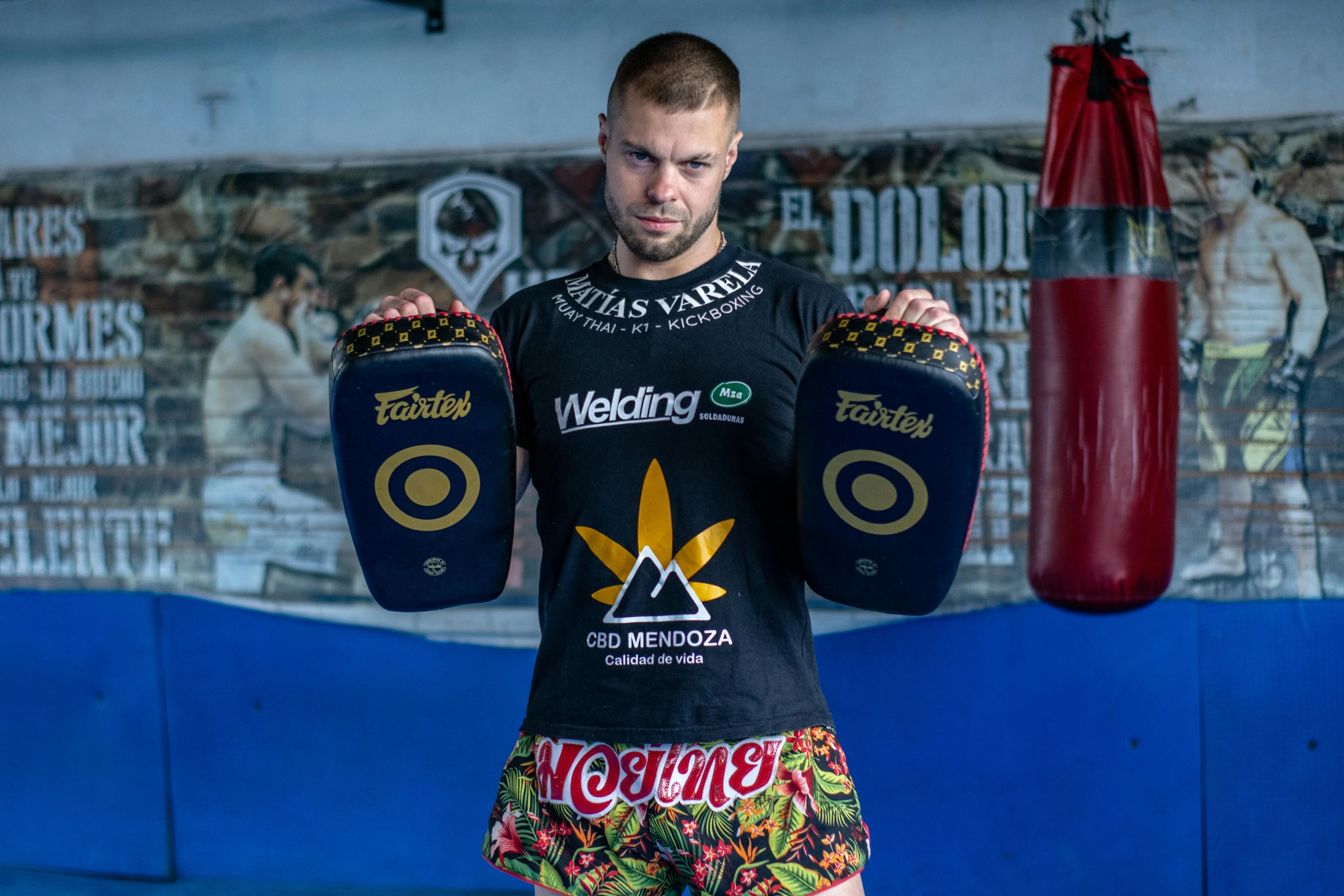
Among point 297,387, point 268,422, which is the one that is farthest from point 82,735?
point 297,387

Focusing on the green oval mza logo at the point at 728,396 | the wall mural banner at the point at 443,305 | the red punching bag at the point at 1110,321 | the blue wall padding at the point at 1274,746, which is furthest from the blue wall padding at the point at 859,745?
the green oval mza logo at the point at 728,396

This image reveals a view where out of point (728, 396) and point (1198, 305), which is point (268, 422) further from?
point (1198, 305)

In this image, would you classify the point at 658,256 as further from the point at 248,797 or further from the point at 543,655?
the point at 248,797

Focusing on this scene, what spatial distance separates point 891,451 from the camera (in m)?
1.16

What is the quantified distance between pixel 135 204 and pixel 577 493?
217 centimetres

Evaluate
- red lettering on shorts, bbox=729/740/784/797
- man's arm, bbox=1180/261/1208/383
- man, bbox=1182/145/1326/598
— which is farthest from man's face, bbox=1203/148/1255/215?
red lettering on shorts, bbox=729/740/784/797

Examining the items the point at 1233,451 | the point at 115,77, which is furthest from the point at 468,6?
the point at 1233,451

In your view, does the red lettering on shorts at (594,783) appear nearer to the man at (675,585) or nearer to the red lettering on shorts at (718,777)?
the man at (675,585)

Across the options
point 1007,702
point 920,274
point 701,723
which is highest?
point 920,274

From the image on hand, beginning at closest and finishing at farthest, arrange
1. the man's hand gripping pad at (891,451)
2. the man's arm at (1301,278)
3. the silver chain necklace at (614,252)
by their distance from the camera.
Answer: the man's hand gripping pad at (891,451)
the silver chain necklace at (614,252)
the man's arm at (1301,278)

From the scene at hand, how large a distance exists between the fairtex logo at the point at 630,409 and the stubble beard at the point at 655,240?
0.16m

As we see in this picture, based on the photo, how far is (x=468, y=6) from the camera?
265 cm

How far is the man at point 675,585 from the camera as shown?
1210 millimetres

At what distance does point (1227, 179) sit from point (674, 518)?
69.2 inches
